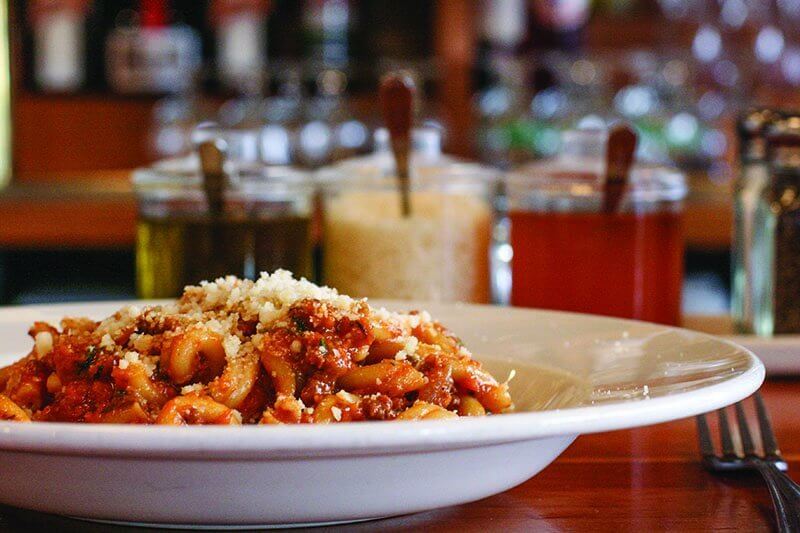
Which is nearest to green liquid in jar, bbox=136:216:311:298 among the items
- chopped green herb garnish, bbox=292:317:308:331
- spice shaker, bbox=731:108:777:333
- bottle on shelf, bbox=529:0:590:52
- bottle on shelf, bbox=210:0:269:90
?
spice shaker, bbox=731:108:777:333

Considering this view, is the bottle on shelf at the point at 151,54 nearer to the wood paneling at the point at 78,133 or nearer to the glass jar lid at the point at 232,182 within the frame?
the wood paneling at the point at 78,133

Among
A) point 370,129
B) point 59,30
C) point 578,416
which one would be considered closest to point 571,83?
point 370,129

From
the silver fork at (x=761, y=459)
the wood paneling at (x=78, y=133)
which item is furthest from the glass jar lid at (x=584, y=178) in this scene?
the wood paneling at (x=78, y=133)

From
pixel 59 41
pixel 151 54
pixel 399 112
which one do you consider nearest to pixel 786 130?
pixel 399 112

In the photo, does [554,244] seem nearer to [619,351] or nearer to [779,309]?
[779,309]

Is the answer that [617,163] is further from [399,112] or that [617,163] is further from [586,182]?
[399,112]

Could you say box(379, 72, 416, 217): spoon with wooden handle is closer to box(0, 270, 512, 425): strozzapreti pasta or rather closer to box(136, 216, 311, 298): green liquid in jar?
box(136, 216, 311, 298): green liquid in jar

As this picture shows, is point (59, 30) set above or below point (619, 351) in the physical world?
above
